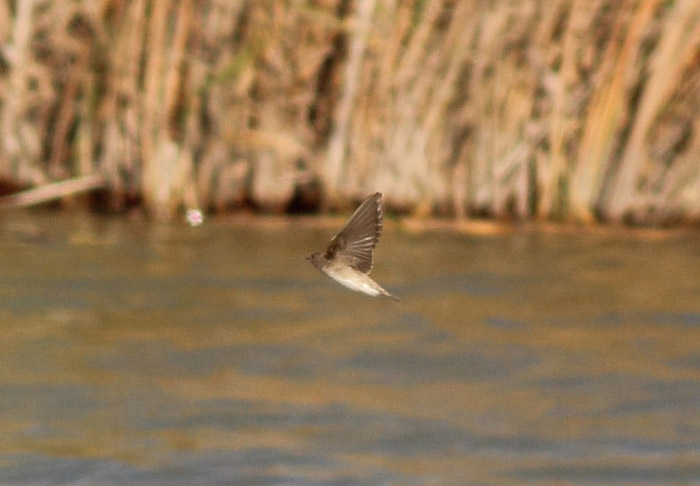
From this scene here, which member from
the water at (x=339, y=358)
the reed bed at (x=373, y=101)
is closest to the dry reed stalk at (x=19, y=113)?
the reed bed at (x=373, y=101)

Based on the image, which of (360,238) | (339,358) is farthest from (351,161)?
(360,238)

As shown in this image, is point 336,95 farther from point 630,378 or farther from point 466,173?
point 630,378

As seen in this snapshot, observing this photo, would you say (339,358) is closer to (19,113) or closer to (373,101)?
(373,101)

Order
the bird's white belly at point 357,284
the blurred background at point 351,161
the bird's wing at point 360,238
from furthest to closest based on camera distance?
the blurred background at point 351,161 → the bird's wing at point 360,238 → the bird's white belly at point 357,284

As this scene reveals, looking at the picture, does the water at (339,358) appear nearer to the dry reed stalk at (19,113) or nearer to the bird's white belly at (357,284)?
the dry reed stalk at (19,113)

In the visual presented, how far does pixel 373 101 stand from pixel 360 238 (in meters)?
4.40

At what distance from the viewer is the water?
4113 millimetres

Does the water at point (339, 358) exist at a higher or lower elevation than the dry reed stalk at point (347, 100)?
lower

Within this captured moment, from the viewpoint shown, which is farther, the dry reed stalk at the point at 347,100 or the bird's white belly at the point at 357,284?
the dry reed stalk at the point at 347,100

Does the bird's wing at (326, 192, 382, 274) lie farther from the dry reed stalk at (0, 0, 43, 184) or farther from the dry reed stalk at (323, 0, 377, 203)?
the dry reed stalk at (0, 0, 43, 184)

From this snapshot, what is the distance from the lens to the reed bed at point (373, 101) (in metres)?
7.48

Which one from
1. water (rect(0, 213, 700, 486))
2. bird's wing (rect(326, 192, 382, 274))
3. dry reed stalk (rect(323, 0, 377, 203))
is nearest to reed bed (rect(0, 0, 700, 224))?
dry reed stalk (rect(323, 0, 377, 203))

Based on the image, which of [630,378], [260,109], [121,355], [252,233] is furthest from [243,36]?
[630,378]

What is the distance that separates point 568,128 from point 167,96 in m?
1.93
